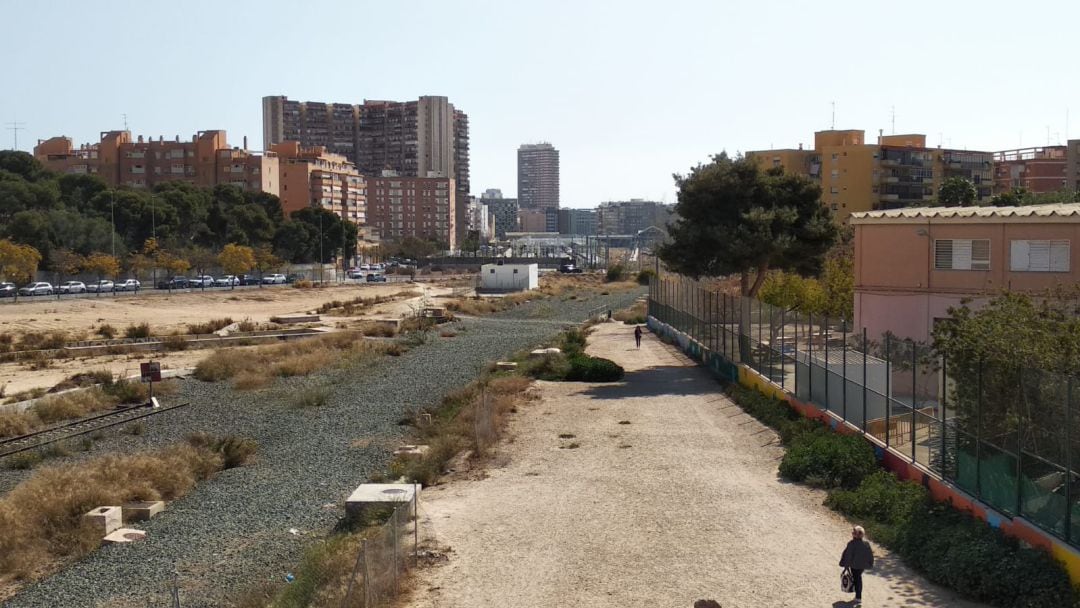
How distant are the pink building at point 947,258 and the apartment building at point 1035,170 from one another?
8719 centimetres

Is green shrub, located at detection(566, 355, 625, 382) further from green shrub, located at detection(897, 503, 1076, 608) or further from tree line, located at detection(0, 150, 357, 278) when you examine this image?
tree line, located at detection(0, 150, 357, 278)

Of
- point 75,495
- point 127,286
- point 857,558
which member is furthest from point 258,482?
point 127,286

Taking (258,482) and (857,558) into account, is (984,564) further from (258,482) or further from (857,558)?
(258,482)

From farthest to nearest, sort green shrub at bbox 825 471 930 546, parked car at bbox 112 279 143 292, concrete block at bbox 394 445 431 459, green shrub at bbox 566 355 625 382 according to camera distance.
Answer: parked car at bbox 112 279 143 292 → green shrub at bbox 566 355 625 382 → concrete block at bbox 394 445 431 459 → green shrub at bbox 825 471 930 546

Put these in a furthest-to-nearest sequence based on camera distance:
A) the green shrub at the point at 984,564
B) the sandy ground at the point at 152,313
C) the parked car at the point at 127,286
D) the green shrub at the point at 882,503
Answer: the parked car at the point at 127,286 → the sandy ground at the point at 152,313 → the green shrub at the point at 882,503 → the green shrub at the point at 984,564

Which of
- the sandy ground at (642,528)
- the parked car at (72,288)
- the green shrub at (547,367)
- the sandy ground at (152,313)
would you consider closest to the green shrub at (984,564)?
the sandy ground at (642,528)

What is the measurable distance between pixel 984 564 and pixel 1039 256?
1688 centimetres

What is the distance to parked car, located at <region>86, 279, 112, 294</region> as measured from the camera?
88.0 metres

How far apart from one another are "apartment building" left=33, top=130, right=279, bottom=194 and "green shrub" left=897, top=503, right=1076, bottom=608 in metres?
136

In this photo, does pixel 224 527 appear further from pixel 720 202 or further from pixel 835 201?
pixel 835 201

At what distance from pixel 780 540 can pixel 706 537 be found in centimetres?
108

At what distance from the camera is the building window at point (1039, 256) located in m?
26.4

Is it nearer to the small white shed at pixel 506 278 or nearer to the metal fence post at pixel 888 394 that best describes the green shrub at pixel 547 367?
the metal fence post at pixel 888 394

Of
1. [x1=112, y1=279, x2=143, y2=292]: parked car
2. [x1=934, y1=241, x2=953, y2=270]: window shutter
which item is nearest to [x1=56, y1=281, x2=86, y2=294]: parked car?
[x1=112, y1=279, x2=143, y2=292]: parked car
